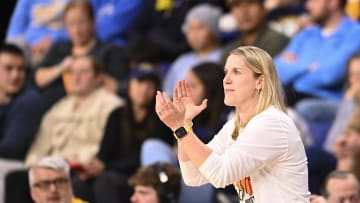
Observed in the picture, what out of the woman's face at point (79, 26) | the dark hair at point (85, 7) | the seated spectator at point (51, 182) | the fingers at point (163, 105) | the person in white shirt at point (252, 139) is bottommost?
the seated spectator at point (51, 182)

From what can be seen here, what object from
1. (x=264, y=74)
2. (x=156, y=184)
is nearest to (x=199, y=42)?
(x=156, y=184)

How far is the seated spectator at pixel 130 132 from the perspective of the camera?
723 centimetres

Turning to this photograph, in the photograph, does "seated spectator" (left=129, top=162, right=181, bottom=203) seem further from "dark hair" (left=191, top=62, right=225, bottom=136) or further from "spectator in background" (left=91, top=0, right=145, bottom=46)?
"spectator in background" (left=91, top=0, right=145, bottom=46)

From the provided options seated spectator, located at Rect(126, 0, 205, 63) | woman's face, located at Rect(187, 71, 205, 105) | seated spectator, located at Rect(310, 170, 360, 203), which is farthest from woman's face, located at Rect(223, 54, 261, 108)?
seated spectator, located at Rect(126, 0, 205, 63)

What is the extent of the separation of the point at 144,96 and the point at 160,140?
385mm

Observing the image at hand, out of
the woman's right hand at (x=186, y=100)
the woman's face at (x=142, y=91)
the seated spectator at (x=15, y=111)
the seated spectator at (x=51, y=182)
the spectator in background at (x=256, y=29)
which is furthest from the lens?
the spectator in background at (x=256, y=29)

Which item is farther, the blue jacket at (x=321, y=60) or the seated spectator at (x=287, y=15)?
the seated spectator at (x=287, y=15)

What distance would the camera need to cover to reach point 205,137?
22.5ft

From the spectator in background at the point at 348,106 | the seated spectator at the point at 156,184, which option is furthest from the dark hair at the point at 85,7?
the seated spectator at the point at 156,184

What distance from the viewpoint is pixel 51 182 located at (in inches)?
241

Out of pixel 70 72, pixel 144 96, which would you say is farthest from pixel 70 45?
pixel 144 96

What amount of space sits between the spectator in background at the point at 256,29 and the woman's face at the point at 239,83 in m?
3.69

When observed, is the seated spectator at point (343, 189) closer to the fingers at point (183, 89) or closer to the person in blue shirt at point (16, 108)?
the fingers at point (183, 89)

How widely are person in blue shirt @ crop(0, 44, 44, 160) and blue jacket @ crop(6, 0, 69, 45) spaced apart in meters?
1.28
